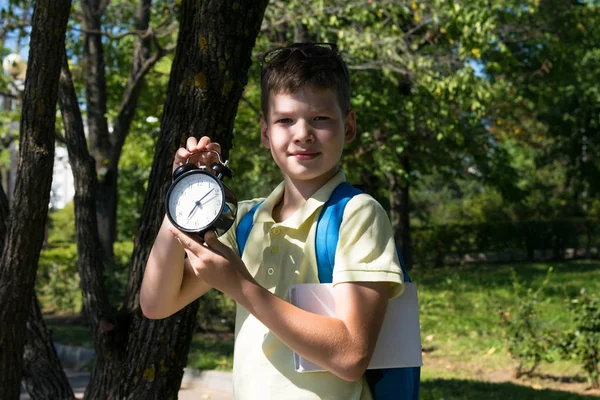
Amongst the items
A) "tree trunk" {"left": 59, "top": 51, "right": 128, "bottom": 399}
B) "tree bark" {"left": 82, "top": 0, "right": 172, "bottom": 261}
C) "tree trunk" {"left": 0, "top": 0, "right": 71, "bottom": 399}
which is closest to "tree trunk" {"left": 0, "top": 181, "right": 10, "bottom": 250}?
"tree trunk" {"left": 0, "top": 0, "right": 71, "bottom": 399}

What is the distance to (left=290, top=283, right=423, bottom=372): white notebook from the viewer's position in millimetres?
1790

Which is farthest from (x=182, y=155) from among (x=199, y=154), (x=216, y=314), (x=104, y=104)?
(x=104, y=104)

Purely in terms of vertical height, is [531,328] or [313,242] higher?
[313,242]

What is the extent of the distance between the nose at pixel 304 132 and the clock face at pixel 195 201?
0.25 meters

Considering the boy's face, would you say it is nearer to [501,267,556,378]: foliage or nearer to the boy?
the boy

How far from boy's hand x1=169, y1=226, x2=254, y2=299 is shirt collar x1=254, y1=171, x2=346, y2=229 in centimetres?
23

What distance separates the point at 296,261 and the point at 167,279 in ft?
1.02

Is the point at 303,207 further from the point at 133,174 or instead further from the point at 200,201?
the point at 133,174

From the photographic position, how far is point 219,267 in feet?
5.48

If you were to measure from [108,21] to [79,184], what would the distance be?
9.55m

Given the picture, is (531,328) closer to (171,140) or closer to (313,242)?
(171,140)

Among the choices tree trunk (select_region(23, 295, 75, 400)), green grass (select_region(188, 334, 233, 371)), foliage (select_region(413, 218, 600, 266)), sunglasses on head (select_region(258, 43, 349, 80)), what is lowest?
green grass (select_region(188, 334, 233, 371))

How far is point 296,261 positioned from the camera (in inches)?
74.0

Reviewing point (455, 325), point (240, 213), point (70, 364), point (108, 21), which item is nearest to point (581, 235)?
point (455, 325)
